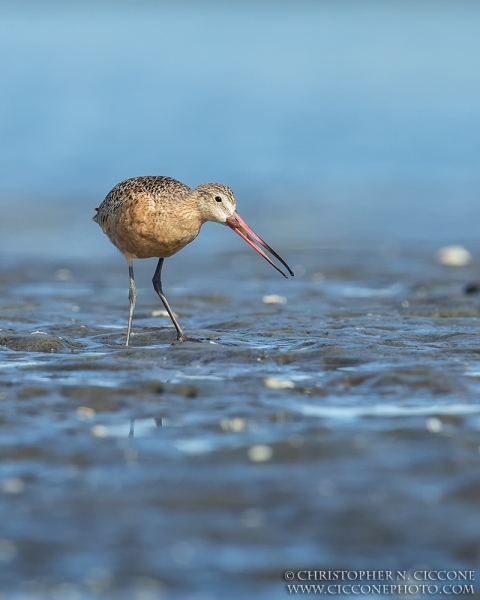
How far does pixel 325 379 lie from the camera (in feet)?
19.8

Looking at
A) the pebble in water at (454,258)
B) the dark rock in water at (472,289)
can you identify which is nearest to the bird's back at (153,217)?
the dark rock in water at (472,289)

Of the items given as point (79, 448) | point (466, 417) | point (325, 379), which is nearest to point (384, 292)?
point (325, 379)

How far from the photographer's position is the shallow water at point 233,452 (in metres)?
3.78

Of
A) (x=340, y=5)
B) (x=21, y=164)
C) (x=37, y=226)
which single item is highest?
(x=340, y=5)

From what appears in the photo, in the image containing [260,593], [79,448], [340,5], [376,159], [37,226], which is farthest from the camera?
[340,5]

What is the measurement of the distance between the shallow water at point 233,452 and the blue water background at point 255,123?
22.8 feet

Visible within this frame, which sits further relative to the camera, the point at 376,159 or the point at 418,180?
the point at 376,159

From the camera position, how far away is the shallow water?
3777 millimetres

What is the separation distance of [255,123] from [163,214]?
18.6 meters

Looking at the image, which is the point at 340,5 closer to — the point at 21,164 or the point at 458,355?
the point at 21,164

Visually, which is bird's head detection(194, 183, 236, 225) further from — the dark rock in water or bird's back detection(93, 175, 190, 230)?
the dark rock in water

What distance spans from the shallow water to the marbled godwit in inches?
27.9

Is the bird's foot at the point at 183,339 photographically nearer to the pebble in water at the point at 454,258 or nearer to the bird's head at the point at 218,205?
the bird's head at the point at 218,205

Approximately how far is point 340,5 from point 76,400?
51362 mm
